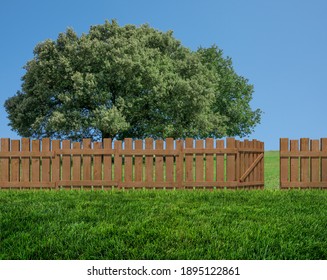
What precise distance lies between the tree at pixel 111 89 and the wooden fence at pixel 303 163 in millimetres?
14379

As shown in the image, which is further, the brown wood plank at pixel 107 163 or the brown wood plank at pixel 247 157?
the brown wood plank at pixel 247 157

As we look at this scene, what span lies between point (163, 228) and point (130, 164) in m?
6.51

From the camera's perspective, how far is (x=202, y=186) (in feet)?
44.7

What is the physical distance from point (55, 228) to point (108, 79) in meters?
22.2

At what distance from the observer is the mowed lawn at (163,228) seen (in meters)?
6.47

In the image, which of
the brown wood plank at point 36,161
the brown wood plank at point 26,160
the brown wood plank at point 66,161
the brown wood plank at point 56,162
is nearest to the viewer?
the brown wood plank at point 66,161

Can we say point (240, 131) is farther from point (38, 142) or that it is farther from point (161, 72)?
point (38, 142)

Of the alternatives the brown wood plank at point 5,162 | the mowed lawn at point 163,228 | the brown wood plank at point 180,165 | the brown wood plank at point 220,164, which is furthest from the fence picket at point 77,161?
the brown wood plank at point 220,164

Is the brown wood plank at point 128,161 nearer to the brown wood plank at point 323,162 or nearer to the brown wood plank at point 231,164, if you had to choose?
the brown wood plank at point 231,164

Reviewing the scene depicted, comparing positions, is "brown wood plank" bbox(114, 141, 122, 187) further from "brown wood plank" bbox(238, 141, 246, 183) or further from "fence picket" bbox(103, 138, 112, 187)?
"brown wood plank" bbox(238, 141, 246, 183)

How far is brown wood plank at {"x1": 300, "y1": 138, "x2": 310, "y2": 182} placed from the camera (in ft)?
45.9

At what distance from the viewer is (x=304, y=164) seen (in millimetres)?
14125

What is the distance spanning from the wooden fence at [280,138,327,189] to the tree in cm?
1438

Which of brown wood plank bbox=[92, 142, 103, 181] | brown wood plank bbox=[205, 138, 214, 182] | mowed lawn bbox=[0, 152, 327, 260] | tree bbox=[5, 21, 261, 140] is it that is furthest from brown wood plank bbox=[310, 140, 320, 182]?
tree bbox=[5, 21, 261, 140]
